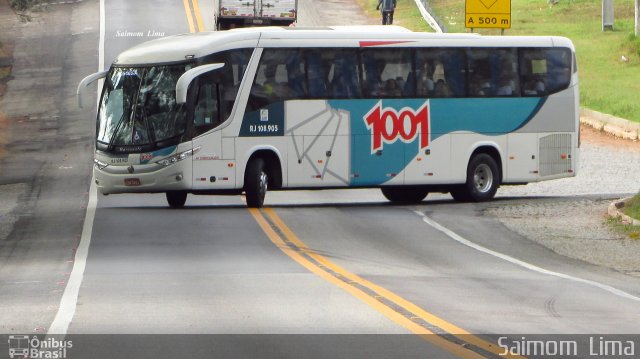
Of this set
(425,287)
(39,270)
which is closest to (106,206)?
(39,270)

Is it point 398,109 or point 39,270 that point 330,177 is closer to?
point 398,109

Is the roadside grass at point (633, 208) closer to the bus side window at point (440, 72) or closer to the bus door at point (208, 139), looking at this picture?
the bus side window at point (440, 72)

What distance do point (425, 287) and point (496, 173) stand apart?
12.9m

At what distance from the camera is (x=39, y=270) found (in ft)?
58.9

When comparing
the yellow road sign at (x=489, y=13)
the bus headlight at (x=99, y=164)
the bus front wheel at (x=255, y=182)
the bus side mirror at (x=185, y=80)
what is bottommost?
the bus front wheel at (x=255, y=182)

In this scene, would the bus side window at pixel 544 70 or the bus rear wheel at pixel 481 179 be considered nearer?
the bus rear wheel at pixel 481 179

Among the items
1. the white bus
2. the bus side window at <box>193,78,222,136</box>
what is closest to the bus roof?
the white bus

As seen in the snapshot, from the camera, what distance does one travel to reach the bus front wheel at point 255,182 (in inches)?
1015

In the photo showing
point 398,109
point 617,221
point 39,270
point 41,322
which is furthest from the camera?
point 398,109

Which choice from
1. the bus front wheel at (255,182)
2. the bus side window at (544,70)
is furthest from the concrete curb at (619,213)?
the bus front wheel at (255,182)

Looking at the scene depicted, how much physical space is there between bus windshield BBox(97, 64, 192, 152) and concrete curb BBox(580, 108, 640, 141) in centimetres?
1605

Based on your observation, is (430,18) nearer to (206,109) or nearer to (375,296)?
(206,109)

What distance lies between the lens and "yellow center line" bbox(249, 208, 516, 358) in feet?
37.4

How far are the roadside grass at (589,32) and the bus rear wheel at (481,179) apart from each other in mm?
11351
